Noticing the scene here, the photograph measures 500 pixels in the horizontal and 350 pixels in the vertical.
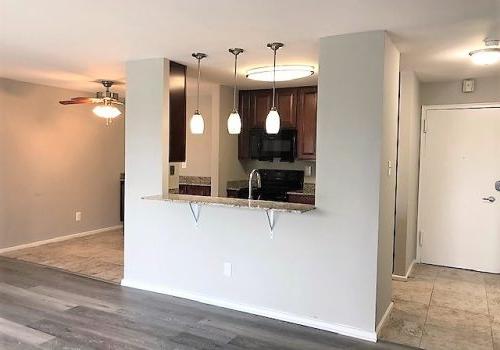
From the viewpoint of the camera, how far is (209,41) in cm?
323

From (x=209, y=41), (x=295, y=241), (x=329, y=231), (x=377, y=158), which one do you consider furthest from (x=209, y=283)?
(x=209, y=41)

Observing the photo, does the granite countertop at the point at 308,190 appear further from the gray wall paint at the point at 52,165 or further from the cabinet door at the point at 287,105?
the gray wall paint at the point at 52,165

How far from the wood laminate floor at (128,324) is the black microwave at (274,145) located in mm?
2461

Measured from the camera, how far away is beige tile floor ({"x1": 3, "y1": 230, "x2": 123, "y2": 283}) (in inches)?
179

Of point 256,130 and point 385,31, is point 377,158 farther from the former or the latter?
point 256,130

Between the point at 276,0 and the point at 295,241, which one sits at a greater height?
the point at 276,0

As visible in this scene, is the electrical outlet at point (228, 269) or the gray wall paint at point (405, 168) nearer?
the electrical outlet at point (228, 269)

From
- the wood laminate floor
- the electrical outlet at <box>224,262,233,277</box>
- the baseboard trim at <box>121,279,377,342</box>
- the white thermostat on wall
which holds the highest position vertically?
the white thermostat on wall

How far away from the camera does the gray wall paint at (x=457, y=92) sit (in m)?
4.56

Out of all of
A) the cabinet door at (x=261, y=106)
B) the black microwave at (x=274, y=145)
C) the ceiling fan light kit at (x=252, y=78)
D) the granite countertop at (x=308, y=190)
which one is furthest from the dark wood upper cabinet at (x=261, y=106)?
the ceiling fan light kit at (x=252, y=78)

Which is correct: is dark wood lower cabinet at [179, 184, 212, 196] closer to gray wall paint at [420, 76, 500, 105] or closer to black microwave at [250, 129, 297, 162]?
black microwave at [250, 129, 297, 162]

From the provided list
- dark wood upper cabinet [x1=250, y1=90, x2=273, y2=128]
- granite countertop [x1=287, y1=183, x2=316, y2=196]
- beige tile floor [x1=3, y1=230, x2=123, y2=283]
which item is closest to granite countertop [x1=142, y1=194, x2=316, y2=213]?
beige tile floor [x1=3, y1=230, x2=123, y2=283]

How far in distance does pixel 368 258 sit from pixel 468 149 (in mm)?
2685

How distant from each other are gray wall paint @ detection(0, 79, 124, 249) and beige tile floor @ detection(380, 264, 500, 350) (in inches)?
182
